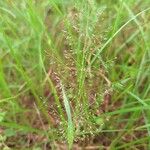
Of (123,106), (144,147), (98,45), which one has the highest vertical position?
(98,45)

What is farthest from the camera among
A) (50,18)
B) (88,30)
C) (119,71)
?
(50,18)

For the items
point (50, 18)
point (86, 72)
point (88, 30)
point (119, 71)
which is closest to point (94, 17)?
point (88, 30)

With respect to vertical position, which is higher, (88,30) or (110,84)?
(88,30)

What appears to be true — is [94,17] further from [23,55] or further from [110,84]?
[23,55]

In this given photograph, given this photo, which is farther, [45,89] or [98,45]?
[45,89]

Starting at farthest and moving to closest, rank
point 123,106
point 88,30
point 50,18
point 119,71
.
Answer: point 50,18 → point 119,71 → point 123,106 → point 88,30

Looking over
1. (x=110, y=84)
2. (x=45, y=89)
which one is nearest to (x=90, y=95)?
(x=110, y=84)
